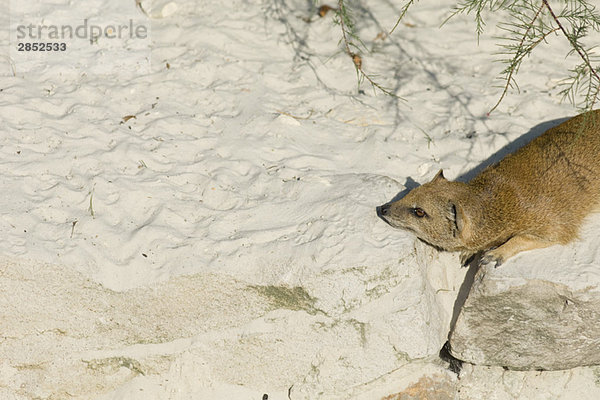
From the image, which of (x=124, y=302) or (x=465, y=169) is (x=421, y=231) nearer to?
(x=465, y=169)

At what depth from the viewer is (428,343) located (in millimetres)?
4293

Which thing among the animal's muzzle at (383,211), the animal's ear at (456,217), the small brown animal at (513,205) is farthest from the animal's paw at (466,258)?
the animal's muzzle at (383,211)

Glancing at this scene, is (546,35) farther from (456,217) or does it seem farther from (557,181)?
(456,217)

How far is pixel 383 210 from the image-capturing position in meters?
4.53

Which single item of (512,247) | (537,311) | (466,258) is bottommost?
(537,311)

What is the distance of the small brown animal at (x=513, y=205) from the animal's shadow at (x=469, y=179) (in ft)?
0.49

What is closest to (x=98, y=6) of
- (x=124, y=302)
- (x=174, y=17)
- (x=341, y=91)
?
(x=174, y=17)

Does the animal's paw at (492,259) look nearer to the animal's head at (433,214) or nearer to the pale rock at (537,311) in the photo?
the pale rock at (537,311)

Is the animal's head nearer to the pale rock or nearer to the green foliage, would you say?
the pale rock

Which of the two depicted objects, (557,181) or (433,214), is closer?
(433,214)

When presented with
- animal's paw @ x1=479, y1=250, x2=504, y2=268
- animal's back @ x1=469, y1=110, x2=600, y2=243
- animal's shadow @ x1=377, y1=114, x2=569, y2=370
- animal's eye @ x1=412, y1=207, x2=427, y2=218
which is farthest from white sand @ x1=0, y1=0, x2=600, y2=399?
animal's back @ x1=469, y1=110, x2=600, y2=243

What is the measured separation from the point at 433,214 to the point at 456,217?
18cm

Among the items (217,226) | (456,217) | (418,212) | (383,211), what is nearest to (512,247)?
(456,217)

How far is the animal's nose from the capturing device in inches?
177
